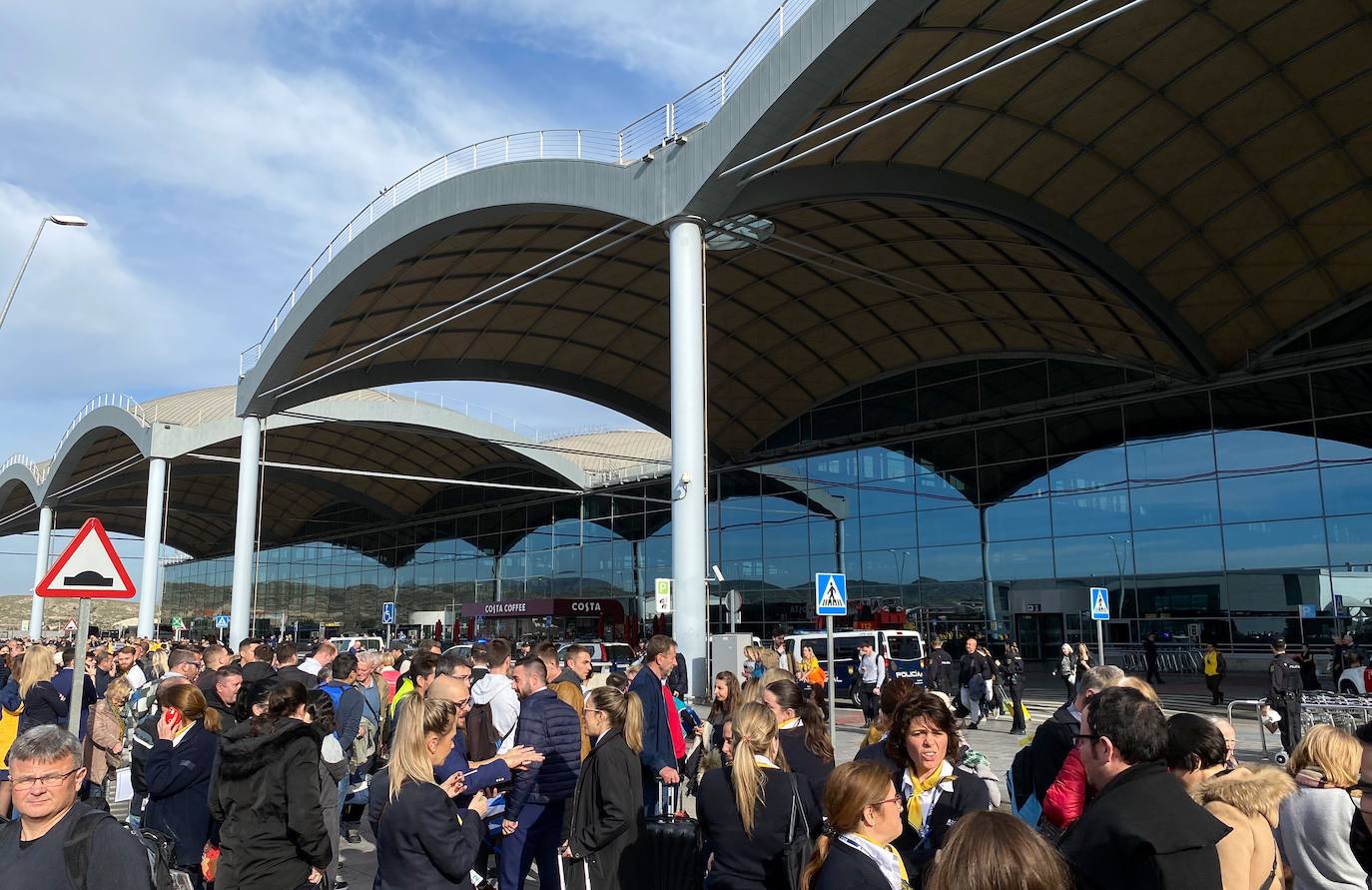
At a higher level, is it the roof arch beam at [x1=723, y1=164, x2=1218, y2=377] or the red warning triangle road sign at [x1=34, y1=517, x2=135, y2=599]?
the roof arch beam at [x1=723, y1=164, x2=1218, y2=377]

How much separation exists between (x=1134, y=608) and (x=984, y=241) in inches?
463

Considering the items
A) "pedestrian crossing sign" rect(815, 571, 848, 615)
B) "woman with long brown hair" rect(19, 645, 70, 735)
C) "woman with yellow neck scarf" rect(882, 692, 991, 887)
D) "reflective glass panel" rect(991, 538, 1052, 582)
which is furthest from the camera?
"reflective glass panel" rect(991, 538, 1052, 582)

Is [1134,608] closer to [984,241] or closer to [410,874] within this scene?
[984,241]

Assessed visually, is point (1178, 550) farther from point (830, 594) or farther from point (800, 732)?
point (800, 732)

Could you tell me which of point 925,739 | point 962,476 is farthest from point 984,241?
point 925,739

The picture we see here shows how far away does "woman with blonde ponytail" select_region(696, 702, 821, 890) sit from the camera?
4.97 metres

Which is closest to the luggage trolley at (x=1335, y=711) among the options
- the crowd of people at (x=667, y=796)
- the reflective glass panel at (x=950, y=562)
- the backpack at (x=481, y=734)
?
the crowd of people at (x=667, y=796)

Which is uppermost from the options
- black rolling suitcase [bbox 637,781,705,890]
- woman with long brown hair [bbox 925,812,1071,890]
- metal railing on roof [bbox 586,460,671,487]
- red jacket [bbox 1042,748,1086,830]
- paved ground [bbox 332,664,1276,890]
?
metal railing on roof [bbox 586,460,671,487]

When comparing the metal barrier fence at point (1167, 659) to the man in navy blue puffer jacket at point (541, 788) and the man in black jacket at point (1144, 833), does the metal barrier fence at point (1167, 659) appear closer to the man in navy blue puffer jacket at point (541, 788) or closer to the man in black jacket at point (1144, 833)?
the man in navy blue puffer jacket at point (541, 788)

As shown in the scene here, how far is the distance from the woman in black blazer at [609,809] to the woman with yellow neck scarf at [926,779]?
180 centimetres

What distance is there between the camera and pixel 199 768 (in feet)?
22.1

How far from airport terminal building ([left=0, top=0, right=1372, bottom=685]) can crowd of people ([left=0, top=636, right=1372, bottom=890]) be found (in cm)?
995

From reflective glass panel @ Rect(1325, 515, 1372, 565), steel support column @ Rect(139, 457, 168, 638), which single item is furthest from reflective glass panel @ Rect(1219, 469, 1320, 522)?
steel support column @ Rect(139, 457, 168, 638)

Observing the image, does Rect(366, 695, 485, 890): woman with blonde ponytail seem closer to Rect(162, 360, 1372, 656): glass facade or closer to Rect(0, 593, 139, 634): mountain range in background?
Rect(162, 360, 1372, 656): glass facade
